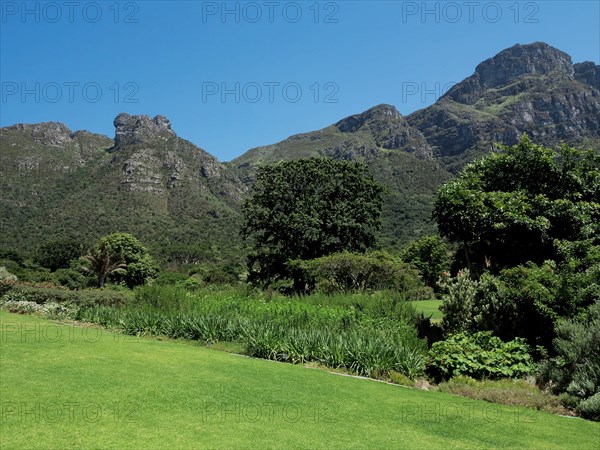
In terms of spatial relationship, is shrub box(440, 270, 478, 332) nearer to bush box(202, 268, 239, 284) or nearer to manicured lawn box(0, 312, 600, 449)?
manicured lawn box(0, 312, 600, 449)

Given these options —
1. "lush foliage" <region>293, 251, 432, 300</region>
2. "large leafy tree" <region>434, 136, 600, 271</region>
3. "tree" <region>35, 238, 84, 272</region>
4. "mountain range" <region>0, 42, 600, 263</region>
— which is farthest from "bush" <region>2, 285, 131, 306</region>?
"mountain range" <region>0, 42, 600, 263</region>

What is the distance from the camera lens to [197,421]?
6.01m

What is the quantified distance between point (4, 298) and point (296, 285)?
1842cm

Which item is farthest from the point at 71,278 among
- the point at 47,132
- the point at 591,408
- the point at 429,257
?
the point at 47,132

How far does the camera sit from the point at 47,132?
14112 cm

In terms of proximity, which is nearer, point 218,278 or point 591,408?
point 591,408

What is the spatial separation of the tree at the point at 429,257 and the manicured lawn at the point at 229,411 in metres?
46.7

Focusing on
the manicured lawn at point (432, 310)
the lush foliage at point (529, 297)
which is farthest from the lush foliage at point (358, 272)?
the lush foliage at point (529, 297)

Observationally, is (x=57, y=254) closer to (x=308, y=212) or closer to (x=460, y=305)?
(x=308, y=212)

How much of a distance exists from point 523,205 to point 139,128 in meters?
167

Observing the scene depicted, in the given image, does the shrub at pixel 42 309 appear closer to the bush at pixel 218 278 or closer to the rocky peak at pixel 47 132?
the bush at pixel 218 278

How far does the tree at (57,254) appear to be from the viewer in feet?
217

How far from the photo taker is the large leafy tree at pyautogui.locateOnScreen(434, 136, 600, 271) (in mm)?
12914

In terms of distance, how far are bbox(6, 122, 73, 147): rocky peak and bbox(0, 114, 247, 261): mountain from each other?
26 cm
